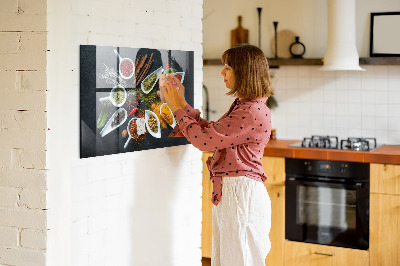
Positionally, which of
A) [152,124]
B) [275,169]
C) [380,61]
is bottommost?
[275,169]

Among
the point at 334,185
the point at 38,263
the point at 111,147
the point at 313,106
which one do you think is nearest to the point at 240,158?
the point at 111,147

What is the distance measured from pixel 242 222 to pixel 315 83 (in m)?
2.42

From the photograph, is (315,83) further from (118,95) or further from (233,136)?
(118,95)

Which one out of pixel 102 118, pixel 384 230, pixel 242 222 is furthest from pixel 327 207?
pixel 102 118

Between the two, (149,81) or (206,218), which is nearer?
(149,81)

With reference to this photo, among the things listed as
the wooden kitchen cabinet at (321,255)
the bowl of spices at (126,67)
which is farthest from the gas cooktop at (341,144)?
the bowl of spices at (126,67)

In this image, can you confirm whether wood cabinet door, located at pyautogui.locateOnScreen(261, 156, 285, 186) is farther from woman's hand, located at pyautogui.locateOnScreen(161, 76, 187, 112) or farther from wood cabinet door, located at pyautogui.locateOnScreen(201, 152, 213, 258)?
woman's hand, located at pyautogui.locateOnScreen(161, 76, 187, 112)

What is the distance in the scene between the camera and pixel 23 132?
95.2 inches

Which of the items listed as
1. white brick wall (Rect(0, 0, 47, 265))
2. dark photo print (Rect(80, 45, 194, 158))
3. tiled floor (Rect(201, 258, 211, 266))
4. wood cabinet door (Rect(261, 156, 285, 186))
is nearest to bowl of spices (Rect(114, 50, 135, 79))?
dark photo print (Rect(80, 45, 194, 158))

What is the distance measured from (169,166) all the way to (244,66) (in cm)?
68

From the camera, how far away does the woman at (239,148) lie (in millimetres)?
2775

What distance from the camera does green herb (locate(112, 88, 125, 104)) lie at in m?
2.70

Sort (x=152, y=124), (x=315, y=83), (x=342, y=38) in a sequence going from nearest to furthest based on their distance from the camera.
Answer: (x=152, y=124) < (x=342, y=38) < (x=315, y=83)

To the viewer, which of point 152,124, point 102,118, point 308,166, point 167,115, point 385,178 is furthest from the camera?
point 308,166
